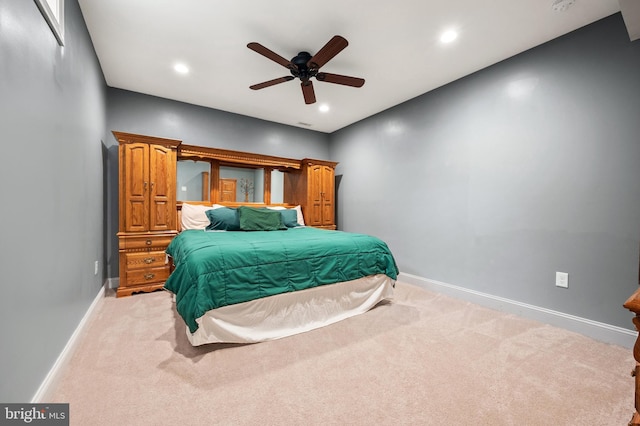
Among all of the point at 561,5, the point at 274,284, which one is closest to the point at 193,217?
the point at 274,284

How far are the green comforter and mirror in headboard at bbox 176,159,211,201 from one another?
2.01 metres

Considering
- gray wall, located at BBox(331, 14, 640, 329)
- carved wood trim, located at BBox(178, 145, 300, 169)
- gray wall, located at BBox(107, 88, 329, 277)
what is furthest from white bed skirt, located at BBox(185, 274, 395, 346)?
carved wood trim, located at BBox(178, 145, 300, 169)

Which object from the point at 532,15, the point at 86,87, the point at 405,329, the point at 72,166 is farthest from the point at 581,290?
the point at 86,87

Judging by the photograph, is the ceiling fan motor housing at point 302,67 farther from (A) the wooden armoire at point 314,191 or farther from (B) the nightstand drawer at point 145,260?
(B) the nightstand drawer at point 145,260

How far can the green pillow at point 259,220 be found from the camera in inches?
136

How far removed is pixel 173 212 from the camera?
342 cm

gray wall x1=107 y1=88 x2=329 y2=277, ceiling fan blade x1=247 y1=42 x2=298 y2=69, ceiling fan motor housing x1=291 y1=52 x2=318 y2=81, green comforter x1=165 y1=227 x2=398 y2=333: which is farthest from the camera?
gray wall x1=107 y1=88 x2=329 y2=277

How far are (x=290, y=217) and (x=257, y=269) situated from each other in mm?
2067

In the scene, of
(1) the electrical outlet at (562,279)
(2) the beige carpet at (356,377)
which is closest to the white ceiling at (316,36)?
(1) the electrical outlet at (562,279)

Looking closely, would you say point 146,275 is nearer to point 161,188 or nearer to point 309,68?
point 161,188

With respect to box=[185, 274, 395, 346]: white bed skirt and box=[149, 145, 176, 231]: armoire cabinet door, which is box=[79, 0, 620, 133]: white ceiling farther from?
box=[185, 274, 395, 346]: white bed skirt

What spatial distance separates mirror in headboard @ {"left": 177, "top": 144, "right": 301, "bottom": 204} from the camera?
154 inches

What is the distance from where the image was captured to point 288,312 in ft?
7.20

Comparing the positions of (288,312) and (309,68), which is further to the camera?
(309,68)
